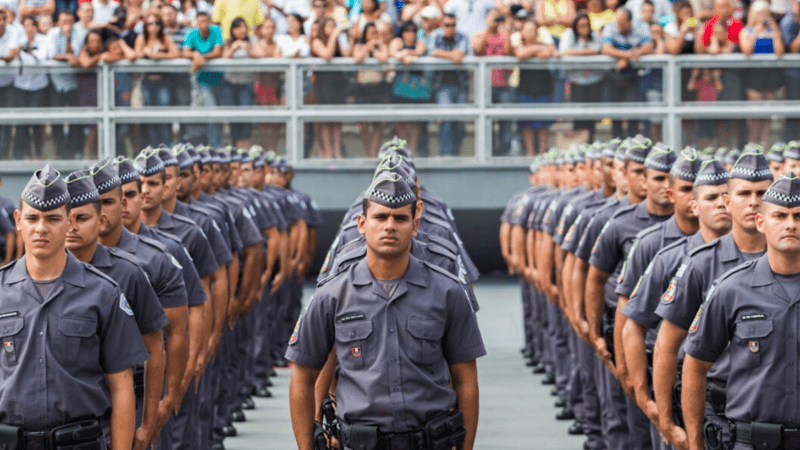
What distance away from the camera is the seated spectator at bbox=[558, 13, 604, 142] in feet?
54.0

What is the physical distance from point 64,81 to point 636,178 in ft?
35.1

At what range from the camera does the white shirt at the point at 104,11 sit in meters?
17.6

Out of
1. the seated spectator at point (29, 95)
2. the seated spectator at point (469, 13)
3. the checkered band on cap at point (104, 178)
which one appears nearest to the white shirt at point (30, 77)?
the seated spectator at point (29, 95)

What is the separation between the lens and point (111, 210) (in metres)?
6.00

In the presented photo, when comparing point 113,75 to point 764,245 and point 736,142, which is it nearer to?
point 736,142

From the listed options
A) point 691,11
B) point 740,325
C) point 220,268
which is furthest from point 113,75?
point 740,325

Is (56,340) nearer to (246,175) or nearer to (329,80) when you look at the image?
(246,175)

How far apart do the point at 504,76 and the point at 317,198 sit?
303 cm

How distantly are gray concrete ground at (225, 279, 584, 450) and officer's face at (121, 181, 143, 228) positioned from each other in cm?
292

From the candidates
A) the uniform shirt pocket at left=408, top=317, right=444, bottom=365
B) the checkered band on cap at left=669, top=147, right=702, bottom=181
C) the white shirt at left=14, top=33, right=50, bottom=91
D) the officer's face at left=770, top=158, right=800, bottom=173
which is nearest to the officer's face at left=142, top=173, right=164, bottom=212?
the checkered band on cap at left=669, top=147, right=702, bottom=181

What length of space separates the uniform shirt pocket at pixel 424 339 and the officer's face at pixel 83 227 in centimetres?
153

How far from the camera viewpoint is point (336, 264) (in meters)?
5.39

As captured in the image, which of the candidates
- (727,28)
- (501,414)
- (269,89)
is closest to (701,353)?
(501,414)

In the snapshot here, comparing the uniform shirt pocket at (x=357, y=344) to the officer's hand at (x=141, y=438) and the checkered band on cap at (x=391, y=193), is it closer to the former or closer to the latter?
the checkered band on cap at (x=391, y=193)
